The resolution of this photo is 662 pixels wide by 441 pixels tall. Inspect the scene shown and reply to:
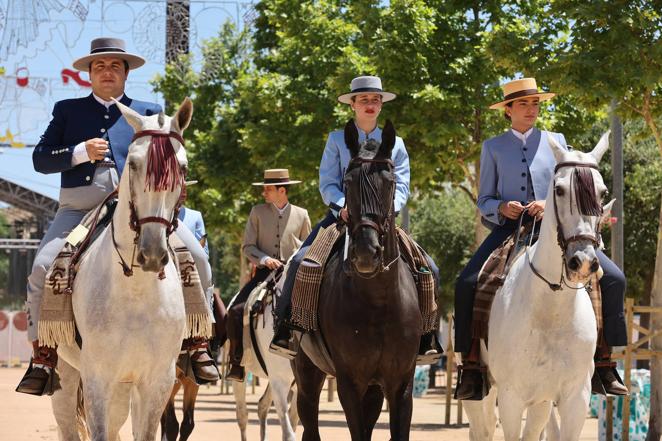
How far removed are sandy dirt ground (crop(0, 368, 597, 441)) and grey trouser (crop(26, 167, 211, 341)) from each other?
25.0 feet

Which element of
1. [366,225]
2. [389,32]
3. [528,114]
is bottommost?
[366,225]

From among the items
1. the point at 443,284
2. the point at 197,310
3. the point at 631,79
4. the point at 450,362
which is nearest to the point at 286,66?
the point at 450,362

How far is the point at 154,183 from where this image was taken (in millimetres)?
8211

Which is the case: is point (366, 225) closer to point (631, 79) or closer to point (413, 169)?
point (631, 79)

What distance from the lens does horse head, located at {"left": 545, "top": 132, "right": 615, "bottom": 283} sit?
8.91 meters

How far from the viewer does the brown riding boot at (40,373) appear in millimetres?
9812

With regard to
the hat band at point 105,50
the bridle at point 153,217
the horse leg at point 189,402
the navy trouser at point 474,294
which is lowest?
the horse leg at point 189,402

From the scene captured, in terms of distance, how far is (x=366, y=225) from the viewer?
8.93 meters

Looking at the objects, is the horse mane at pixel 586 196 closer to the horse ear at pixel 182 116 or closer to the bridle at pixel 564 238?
the bridle at pixel 564 238

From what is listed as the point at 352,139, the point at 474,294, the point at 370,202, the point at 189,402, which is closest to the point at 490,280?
the point at 474,294

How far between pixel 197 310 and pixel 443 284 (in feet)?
125

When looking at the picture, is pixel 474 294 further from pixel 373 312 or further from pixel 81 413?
pixel 81 413

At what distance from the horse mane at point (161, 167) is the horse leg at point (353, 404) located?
2.43 metres

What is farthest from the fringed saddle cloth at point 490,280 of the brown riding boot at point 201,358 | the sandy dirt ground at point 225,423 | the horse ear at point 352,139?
the sandy dirt ground at point 225,423
